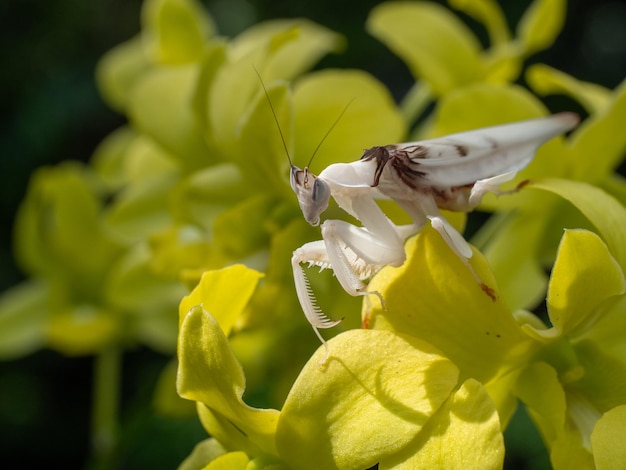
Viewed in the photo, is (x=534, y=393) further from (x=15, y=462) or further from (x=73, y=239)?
(x=15, y=462)

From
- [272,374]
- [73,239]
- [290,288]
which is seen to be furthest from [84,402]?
[290,288]

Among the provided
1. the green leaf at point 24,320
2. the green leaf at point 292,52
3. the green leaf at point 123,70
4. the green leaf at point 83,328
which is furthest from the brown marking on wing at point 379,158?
the green leaf at point 24,320

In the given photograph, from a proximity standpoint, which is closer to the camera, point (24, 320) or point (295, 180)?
point (295, 180)

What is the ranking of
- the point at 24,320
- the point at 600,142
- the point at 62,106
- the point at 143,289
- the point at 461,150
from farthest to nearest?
1. the point at 62,106
2. the point at 24,320
3. the point at 143,289
4. the point at 600,142
5. the point at 461,150

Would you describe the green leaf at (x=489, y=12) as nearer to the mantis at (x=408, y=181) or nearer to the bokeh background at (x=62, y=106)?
the mantis at (x=408, y=181)

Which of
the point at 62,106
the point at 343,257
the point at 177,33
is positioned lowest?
the point at 62,106

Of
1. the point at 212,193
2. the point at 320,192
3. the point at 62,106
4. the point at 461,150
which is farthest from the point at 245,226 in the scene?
the point at 62,106

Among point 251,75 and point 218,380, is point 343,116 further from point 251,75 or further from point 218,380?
point 218,380
